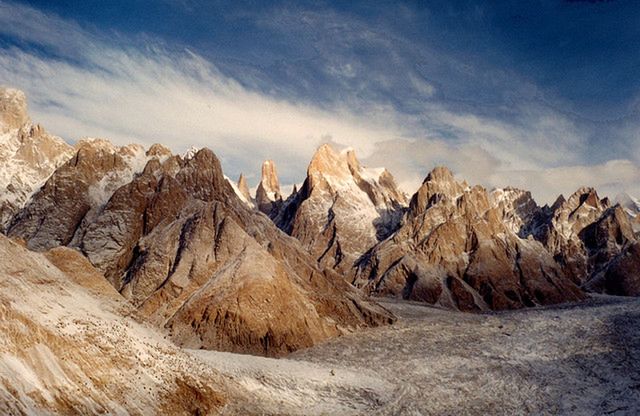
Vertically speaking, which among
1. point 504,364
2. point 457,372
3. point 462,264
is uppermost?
point 462,264

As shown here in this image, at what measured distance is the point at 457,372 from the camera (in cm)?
5125

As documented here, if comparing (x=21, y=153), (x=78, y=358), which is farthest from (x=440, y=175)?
(x=78, y=358)

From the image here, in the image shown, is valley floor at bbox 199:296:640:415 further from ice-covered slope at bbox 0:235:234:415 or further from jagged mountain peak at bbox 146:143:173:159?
jagged mountain peak at bbox 146:143:173:159

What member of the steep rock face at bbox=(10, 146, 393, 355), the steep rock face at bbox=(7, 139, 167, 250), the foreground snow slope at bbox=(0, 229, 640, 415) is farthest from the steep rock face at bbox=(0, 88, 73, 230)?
the foreground snow slope at bbox=(0, 229, 640, 415)

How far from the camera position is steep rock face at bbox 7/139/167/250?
10681cm

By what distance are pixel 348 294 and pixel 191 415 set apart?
68.4m

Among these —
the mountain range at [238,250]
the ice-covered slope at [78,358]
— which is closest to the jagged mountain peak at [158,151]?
the mountain range at [238,250]

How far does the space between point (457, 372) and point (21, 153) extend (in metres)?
137

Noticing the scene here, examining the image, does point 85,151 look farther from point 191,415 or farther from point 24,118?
point 191,415

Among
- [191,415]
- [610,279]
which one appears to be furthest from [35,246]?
[610,279]

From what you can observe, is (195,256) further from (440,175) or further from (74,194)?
(440,175)

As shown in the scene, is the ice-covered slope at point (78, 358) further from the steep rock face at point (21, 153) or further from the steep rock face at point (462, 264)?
the steep rock face at point (462, 264)

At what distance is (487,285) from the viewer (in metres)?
142

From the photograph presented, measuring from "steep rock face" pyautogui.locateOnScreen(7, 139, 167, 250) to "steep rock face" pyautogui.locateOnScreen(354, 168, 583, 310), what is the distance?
72109 mm
